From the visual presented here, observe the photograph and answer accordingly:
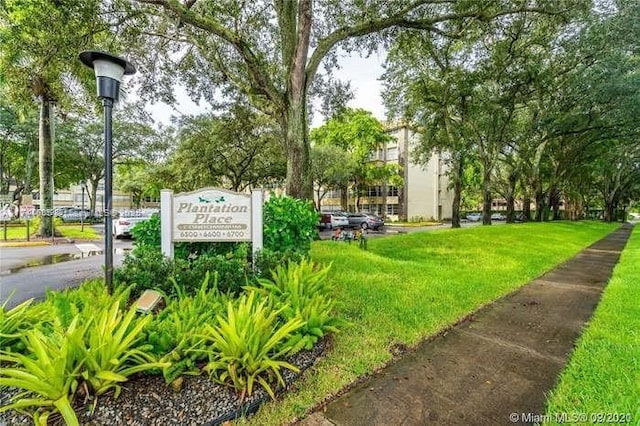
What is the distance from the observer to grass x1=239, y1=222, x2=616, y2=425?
265 cm

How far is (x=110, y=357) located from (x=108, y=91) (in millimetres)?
2906

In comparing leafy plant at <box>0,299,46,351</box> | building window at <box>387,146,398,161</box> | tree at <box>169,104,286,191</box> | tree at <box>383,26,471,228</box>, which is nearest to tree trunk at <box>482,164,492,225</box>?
tree at <box>383,26,471,228</box>

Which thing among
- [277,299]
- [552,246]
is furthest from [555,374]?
[552,246]

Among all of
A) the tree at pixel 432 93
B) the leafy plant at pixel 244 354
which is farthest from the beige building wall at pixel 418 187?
the leafy plant at pixel 244 354

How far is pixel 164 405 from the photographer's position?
2.17m

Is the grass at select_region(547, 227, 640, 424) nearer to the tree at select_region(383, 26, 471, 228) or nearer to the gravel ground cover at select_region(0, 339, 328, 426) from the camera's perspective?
the gravel ground cover at select_region(0, 339, 328, 426)

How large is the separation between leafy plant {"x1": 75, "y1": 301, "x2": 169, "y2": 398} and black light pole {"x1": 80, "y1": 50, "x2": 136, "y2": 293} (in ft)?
4.65

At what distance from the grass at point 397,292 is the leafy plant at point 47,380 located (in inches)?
46.7

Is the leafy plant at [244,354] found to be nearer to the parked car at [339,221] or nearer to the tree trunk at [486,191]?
the tree trunk at [486,191]

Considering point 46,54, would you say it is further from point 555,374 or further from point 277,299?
point 555,374

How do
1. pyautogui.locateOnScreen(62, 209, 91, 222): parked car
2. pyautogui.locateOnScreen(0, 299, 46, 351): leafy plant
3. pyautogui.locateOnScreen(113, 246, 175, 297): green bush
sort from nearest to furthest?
pyautogui.locateOnScreen(0, 299, 46, 351): leafy plant
pyautogui.locateOnScreen(113, 246, 175, 297): green bush
pyautogui.locateOnScreen(62, 209, 91, 222): parked car

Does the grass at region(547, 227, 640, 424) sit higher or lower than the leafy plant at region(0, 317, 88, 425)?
lower

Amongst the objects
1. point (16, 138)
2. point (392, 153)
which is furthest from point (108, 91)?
point (392, 153)

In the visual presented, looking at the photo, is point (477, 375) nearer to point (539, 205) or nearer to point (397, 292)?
point (397, 292)
